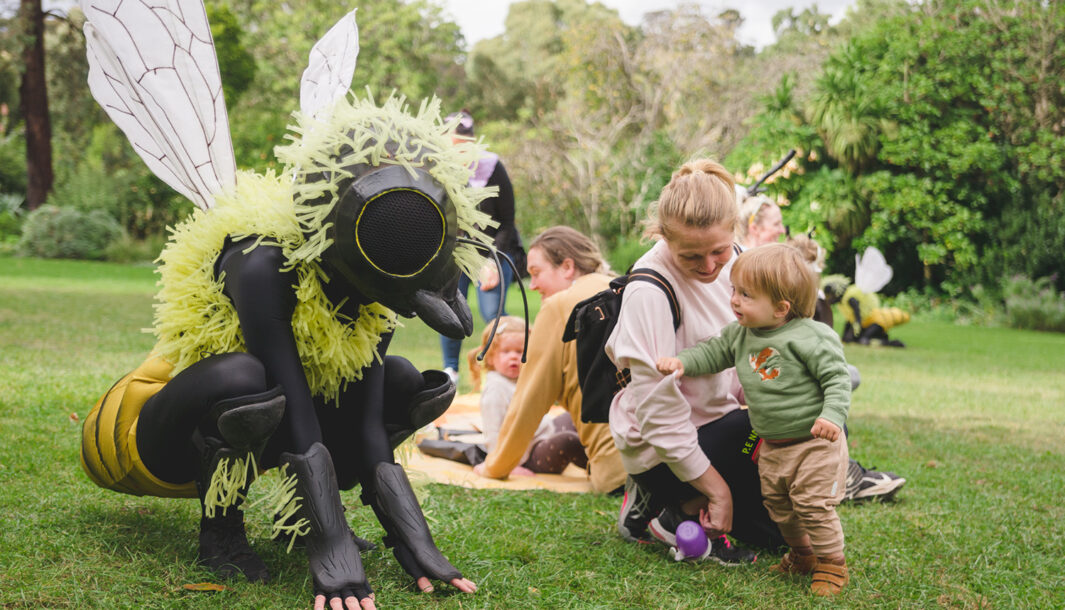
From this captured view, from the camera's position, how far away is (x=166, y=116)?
7.55ft

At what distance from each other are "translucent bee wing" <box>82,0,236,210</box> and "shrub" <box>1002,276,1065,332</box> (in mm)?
16375

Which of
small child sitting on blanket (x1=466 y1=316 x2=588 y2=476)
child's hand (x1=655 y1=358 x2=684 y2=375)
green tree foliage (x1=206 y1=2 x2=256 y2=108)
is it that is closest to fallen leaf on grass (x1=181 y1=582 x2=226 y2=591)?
child's hand (x1=655 y1=358 x2=684 y2=375)

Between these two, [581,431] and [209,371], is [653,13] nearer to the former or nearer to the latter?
[581,431]

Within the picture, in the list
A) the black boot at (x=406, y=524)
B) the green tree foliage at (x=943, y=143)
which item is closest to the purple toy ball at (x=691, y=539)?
the black boot at (x=406, y=524)

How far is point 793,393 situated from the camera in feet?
8.73

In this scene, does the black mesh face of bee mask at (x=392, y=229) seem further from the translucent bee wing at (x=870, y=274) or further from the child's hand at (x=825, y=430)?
the translucent bee wing at (x=870, y=274)

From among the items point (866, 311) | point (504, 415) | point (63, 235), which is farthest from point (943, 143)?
point (63, 235)

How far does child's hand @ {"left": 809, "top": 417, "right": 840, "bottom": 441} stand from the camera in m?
2.47

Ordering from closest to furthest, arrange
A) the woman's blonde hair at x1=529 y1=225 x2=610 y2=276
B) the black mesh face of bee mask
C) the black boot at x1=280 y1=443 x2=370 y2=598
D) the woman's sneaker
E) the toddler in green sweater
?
1. the black mesh face of bee mask
2. the black boot at x1=280 y1=443 x2=370 y2=598
3. the toddler in green sweater
4. the woman's sneaker
5. the woman's blonde hair at x1=529 y1=225 x2=610 y2=276

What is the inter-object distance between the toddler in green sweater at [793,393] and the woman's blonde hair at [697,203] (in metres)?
0.17

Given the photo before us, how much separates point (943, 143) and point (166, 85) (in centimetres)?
1771

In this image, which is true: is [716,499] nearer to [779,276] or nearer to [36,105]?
[779,276]

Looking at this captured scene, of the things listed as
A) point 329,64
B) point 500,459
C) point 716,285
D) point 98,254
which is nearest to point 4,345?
point 500,459

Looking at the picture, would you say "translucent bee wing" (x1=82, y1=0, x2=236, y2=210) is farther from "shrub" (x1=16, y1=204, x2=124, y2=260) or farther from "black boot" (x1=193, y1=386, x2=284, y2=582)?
"shrub" (x1=16, y1=204, x2=124, y2=260)
